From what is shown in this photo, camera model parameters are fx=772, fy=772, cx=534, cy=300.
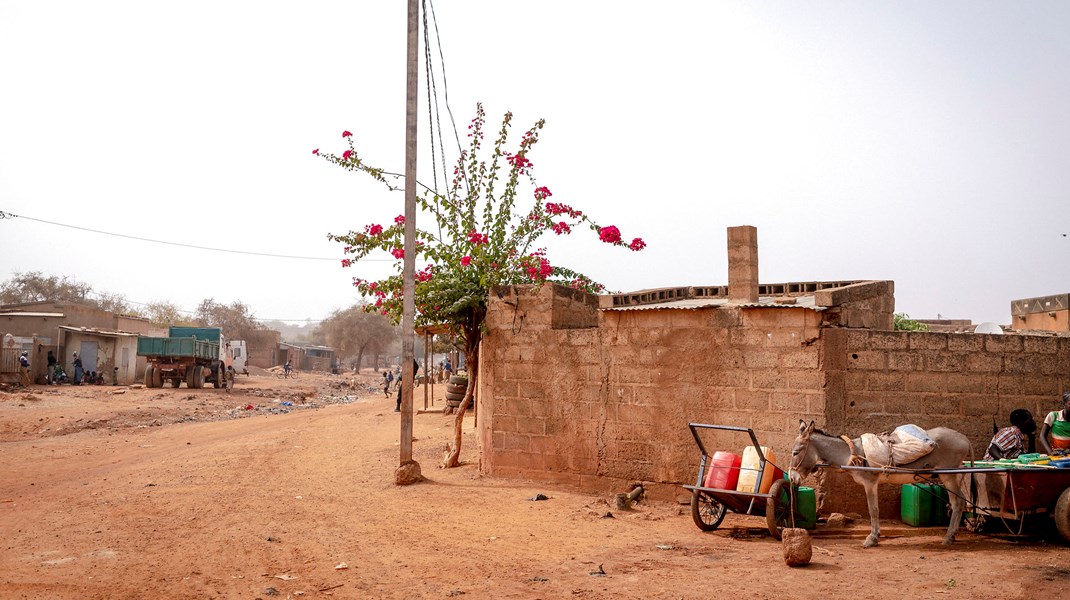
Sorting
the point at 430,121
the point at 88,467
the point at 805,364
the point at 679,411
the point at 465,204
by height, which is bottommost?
the point at 88,467

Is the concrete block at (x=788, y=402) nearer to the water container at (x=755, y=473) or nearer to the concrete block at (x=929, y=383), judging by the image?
the water container at (x=755, y=473)

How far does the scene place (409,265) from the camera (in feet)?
35.2

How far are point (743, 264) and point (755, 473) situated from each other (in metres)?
3.46

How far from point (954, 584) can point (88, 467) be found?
41.5 ft

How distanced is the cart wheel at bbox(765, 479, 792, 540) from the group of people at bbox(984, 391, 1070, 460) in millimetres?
2353

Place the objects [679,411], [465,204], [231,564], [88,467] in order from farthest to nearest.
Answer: [88,467], [465,204], [679,411], [231,564]

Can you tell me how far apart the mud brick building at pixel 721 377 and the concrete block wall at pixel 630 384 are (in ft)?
0.05

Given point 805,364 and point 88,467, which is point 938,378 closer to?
point 805,364

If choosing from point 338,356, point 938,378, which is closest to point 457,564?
point 938,378

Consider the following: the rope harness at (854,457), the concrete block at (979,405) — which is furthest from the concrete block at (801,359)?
the concrete block at (979,405)

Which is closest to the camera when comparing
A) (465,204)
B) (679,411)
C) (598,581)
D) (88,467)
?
(598,581)

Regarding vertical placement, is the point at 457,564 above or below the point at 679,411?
below

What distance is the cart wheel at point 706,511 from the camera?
25.4 feet

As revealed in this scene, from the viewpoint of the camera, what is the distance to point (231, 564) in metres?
6.43
